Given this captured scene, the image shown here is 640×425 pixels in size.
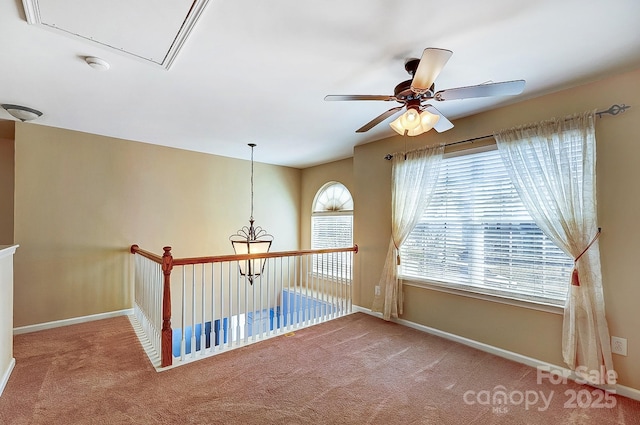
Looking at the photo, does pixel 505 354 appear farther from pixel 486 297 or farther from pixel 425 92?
pixel 425 92

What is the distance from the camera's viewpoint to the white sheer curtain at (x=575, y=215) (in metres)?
2.30

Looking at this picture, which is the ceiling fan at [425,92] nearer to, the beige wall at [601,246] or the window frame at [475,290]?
the window frame at [475,290]

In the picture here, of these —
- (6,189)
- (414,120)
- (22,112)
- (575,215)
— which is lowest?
(575,215)

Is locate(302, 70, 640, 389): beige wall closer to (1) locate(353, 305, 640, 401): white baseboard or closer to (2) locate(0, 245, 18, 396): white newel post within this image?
(1) locate(353, 305, 640, 401): white baseboard

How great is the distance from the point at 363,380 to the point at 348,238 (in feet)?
9.54

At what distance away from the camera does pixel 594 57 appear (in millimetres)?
2064

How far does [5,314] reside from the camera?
2301 millimetres

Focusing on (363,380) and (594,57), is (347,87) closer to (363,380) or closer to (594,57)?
(594,57)

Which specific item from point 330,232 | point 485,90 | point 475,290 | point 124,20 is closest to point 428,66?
point 485,90

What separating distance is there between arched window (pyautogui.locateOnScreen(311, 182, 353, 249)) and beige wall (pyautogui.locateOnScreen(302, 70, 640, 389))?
1.64m

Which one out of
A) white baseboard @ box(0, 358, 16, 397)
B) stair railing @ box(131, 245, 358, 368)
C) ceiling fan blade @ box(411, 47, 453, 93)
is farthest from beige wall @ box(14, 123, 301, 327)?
ceiling fan blade @ box(411, 47, 453, 93)

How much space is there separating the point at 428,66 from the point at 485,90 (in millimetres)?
481

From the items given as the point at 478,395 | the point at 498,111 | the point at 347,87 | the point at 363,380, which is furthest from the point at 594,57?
the point at 363,380

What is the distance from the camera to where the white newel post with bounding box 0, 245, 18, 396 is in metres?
Answer: 2.21
